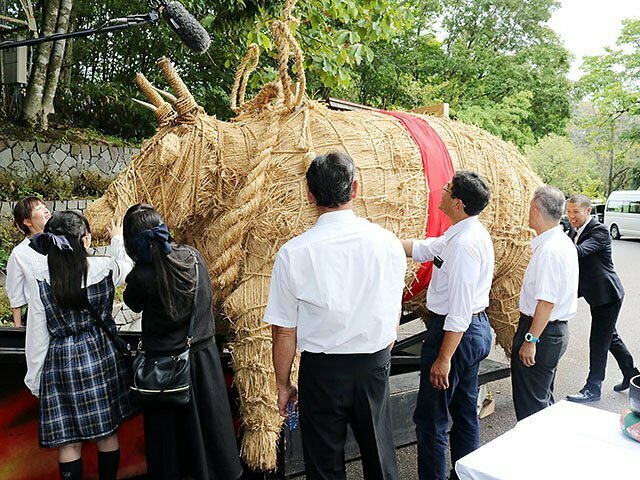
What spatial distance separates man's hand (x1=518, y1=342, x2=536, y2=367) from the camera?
3023 mm

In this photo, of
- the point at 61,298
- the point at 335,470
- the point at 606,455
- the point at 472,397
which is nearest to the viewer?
the point at 606,455

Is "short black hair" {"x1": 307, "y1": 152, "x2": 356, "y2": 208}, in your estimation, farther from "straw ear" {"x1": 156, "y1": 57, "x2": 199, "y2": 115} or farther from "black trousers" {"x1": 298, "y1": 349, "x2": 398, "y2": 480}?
"straw ear" {"x1": 156, "y1": 57, "x2": 199, "y2": 115}

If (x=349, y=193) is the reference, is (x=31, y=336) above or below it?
below

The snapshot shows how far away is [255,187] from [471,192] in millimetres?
1072

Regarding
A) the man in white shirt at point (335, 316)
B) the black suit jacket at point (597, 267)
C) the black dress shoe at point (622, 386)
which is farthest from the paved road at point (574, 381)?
the man in white shirt at point (335, 316)

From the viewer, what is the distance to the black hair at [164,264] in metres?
2.32

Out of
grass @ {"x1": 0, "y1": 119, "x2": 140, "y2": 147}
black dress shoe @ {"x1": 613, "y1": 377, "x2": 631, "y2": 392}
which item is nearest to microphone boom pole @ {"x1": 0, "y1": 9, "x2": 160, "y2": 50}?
black dress shoe @ {"x1": 613, "y1": 377, "x2": 631, "y2": 392}

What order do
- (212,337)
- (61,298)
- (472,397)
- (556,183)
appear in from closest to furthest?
1. (61,298)
2. (212,337)
3. (472,397)
4. (556,183)

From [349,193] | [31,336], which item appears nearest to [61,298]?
[31,336]

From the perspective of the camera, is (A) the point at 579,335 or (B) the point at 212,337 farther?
(A) the point at 579,335

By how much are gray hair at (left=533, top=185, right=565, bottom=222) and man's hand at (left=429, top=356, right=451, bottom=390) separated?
1.08 metres

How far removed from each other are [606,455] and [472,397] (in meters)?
1.30

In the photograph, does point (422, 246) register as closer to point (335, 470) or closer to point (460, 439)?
point (460, 439)

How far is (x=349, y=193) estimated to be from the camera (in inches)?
83.6
